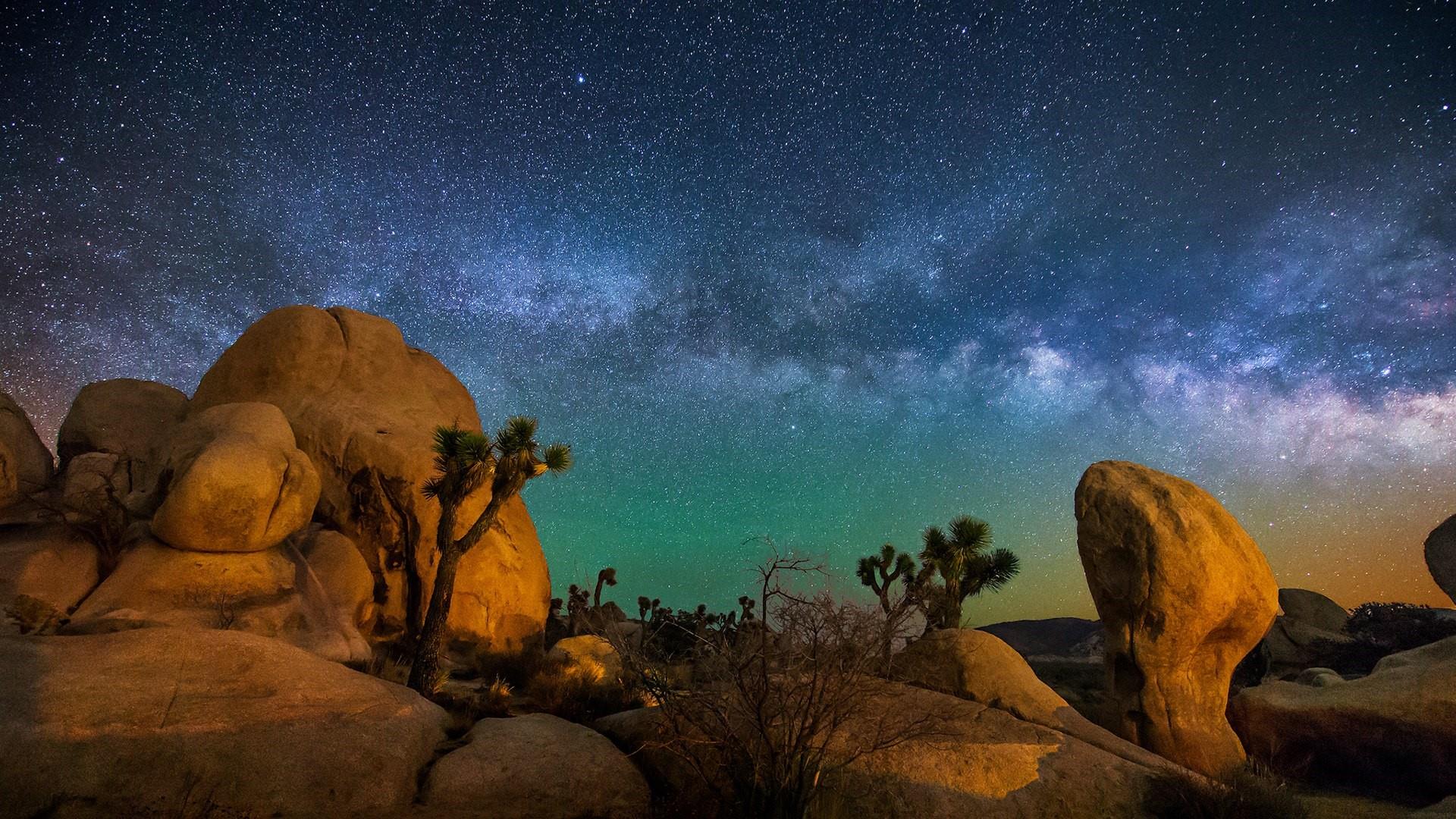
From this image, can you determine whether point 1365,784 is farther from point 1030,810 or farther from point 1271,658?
point 1271,658

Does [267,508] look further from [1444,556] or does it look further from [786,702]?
[1444,556]

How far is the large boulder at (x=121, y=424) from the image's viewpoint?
1878 centimetres

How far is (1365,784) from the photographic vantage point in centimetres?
1217

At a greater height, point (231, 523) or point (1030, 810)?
point (231, 523)

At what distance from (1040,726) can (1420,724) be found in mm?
7776

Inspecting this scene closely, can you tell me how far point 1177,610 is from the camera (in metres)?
13.2

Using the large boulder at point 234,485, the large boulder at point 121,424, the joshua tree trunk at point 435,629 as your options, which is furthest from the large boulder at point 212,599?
the large boulder at point 121,424

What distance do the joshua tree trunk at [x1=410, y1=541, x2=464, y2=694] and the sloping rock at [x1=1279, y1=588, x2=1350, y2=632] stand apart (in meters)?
33.1

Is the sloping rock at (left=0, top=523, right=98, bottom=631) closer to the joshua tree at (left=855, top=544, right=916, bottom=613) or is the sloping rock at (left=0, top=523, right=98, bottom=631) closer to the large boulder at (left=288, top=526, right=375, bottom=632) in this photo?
the large boulder at (left=288, top=526, right=375, bottom=632)

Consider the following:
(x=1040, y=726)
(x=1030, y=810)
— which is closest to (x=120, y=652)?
(x=1030, y=810)

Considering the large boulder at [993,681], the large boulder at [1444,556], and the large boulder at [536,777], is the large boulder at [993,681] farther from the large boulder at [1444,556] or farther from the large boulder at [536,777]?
the large boulder at [1444,556]

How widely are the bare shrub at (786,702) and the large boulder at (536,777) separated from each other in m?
1.41

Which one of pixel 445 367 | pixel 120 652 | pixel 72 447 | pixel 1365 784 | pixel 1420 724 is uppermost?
pixel 445 367

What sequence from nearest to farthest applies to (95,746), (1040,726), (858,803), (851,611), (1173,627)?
1. (95,746)
2. (851,611)
3. (858,803)
4. (1040,726)
5. (1173,627)
